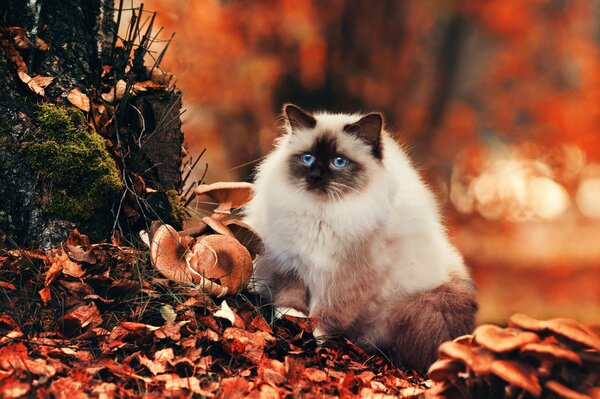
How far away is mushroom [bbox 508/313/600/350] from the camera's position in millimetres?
2289

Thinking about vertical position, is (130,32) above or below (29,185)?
above

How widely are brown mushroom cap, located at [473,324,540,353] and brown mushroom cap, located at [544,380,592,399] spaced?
0.17 m

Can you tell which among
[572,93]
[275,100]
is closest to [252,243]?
[275,100]

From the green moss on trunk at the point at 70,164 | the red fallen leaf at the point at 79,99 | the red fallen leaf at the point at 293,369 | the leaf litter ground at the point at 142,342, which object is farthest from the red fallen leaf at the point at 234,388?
the red fallen leaf at the point at 79,99

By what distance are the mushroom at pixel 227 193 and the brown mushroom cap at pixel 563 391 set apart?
2.00 m

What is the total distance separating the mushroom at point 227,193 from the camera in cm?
351

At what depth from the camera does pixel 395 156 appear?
3.77 meters

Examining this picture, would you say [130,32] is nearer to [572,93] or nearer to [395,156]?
[395,156]

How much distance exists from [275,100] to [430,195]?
113 inches

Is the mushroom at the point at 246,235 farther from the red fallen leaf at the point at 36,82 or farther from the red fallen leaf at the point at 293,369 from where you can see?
the red fallen leaf at the point at 36,82

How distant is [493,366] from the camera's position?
89.5 inches

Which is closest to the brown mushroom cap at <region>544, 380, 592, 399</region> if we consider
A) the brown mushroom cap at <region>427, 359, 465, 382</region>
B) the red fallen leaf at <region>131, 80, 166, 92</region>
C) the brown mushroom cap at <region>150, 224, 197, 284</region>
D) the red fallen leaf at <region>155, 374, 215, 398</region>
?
the brown mushroom cap at <region>427, 359, 465, 382</region>

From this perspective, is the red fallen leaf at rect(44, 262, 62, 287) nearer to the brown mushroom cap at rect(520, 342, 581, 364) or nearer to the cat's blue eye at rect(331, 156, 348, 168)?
the cat's blue eye at rect(331, 156, 348, 168)

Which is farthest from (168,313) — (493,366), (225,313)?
(493,366)
